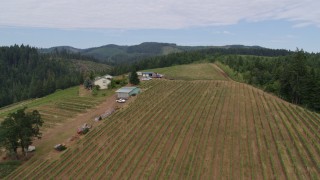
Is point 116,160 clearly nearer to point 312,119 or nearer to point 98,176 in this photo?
point 98,176

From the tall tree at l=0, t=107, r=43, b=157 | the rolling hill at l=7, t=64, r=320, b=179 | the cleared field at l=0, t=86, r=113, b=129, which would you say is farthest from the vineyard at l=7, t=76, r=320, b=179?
the tall tree at l=0, t=107, r=43, b=157

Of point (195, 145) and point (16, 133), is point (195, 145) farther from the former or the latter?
point (16, 133)

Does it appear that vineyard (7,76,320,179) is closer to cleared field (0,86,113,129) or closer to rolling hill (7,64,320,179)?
rolling hill (7,64,320,179)

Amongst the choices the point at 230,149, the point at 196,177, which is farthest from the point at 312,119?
the point at 196,177

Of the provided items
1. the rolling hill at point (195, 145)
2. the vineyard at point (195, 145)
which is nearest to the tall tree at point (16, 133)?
the rolling hill at point (195, 145)

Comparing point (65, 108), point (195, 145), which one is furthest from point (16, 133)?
point (65, 108)

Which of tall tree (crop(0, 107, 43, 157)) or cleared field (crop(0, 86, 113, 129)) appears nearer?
tall tree (crop(0, 107, 43, 157))

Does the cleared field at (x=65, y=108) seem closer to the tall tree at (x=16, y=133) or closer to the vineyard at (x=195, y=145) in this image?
the vineyard at (x=195, y=145)

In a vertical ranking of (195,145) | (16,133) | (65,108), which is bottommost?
(65,108)
